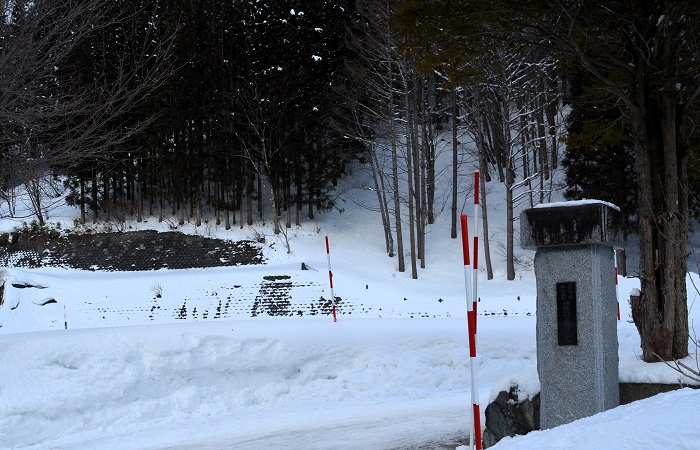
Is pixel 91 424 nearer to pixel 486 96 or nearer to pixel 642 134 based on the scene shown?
pixel 642 134

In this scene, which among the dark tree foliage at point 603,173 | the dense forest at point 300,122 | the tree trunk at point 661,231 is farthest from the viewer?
the dense forest at point 300,122

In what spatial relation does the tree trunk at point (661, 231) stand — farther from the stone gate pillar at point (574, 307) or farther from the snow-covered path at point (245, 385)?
the snow-covered path at point (245, 385)

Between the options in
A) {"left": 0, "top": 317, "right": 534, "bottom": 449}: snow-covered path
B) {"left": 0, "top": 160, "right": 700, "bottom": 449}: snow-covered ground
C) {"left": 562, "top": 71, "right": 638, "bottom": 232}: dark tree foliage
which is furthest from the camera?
{"left": 562, "top": 71, "right": 638, "bottom": 232}: dark tree foliage

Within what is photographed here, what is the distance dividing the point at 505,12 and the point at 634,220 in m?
18.7

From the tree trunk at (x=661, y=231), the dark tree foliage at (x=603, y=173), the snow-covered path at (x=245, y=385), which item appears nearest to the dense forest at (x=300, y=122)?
the dark tree foliage at (x=603, y=173)

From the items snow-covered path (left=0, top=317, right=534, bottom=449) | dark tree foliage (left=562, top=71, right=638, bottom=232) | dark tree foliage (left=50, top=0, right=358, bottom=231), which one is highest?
dark tree foliage (left=50, top=0, right=358, bottom=231)

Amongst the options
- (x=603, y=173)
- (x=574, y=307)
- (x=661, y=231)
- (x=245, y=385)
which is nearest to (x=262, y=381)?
(x=245, y=385)

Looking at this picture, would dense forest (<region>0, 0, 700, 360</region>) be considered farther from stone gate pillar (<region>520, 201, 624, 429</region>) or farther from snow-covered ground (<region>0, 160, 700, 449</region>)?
stone gate pillar (<region>520, 201, 624, 429</region>)

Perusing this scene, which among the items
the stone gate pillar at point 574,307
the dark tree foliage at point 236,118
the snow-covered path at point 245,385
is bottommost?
the snow-covered path at point 245,385

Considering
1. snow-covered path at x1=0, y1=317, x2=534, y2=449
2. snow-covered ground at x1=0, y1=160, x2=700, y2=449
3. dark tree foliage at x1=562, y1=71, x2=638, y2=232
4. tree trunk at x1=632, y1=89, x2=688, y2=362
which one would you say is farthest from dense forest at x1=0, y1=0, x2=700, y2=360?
tree trunk at x1=632, y1=89, x2=688, y2=362

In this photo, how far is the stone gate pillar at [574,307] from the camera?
257 inches

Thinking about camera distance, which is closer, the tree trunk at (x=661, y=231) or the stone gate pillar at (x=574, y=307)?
the stone gate pillar at (x=574, y=307)

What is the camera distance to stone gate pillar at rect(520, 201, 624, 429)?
6.52 metres

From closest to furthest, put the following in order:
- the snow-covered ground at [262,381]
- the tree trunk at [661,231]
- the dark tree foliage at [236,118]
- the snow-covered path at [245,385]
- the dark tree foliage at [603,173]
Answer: the tree trunk at [661,231] < the snow-covered ground at [262,381] < the snow-covered path at [245,385] < the dark tree foliage at [603,173] < the dark tree foliage at [236,118]
